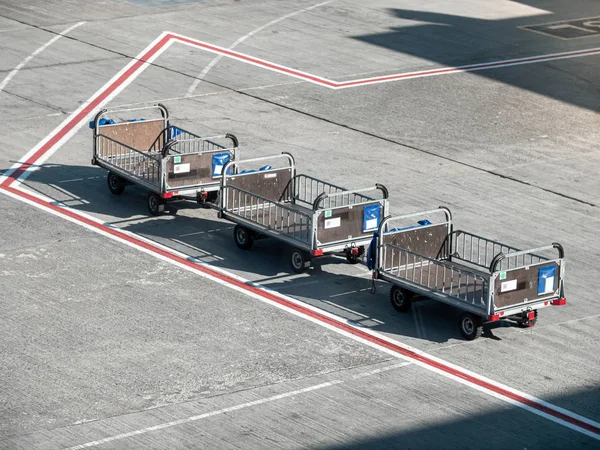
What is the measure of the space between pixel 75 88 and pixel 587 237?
1960 cm

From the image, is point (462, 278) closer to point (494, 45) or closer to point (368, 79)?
point (368, 79)

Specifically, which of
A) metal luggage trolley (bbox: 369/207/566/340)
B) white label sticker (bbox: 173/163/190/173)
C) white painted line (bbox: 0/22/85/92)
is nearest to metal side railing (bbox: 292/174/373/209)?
white label sticker (bbox: 173/163/190/173)

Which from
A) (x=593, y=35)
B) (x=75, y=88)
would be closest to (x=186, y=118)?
(x=75, y=88)

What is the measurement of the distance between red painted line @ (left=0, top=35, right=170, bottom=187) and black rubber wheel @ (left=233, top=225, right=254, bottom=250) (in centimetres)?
745

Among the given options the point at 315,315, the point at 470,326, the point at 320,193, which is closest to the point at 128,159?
the point at 320,193

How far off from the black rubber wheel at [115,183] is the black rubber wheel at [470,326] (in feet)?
36.8

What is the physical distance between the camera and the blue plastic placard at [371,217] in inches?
1003

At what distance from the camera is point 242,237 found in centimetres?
2686

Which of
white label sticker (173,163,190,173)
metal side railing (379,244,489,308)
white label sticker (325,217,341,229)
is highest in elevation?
white label sticker (173,163,190,173)

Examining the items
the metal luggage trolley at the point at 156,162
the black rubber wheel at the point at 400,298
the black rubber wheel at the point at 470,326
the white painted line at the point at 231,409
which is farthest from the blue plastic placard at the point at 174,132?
the white painted line at the point at 231,409

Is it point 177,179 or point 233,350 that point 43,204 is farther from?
point 233,350

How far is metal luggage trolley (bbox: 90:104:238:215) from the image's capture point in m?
28.2

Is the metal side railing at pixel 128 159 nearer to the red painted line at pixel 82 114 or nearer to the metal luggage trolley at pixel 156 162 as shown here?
the metal luggage trolley at pixel 156 162

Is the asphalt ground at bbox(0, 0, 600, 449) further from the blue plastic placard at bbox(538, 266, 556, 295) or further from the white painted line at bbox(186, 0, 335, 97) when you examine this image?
the blue plastic placard at bbox(538, 266, 556, 295)
